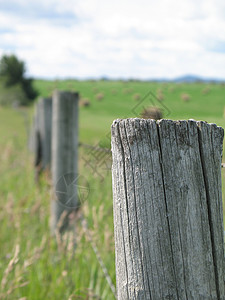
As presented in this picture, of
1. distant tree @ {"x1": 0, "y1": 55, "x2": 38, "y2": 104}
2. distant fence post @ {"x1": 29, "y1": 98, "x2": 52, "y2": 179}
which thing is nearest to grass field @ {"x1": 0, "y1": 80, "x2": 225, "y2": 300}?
distant fence post @ {"x1": 29, "y1": 98, "x2": 52, "y2": 179}

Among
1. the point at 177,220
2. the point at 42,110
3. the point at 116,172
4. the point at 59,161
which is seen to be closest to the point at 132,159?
the point at 116,172

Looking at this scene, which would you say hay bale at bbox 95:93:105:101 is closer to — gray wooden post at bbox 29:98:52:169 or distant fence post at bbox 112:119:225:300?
gray wooden post at bbox 29:98:52:169

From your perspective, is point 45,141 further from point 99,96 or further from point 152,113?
point 99,96

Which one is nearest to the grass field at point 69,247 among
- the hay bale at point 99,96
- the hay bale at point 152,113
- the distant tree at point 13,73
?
the hay bale at point 152,113

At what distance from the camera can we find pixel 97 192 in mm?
3422

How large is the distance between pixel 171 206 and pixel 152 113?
10.7 inches

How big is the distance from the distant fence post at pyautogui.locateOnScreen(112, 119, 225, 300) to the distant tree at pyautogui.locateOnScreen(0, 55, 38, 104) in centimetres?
3783

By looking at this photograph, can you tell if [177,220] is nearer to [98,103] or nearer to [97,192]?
[97,192]

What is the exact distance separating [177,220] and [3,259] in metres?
1.81

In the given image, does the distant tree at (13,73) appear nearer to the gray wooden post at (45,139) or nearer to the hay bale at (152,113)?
the gray wooden post at (45,139)

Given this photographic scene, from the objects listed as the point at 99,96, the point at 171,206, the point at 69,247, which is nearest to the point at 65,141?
the point at 69,247

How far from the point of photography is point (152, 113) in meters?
1.02

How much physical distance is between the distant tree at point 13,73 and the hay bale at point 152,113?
37677 millimetres

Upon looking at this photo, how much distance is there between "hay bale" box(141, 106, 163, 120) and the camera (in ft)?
3.32
